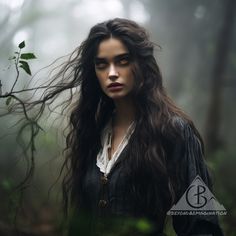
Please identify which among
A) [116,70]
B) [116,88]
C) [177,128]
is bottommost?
[177,128]

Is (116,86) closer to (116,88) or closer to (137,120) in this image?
(116,88)

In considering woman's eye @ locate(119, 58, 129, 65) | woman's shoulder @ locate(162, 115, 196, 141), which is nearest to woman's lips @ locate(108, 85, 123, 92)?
woman's eye @ locate(119, 58, 129, 65)

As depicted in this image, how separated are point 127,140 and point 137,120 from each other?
14 cm

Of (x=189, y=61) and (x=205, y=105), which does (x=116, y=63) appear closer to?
(x=205, y=105)

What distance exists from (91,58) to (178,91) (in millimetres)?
10151

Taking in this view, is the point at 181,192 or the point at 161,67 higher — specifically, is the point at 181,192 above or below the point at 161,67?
below

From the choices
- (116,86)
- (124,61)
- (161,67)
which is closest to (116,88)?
(116,86)

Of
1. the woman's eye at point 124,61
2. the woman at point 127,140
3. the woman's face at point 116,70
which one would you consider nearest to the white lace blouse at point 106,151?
the woman at point 127,140

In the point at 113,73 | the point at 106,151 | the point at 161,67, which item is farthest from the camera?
the point at 161,67

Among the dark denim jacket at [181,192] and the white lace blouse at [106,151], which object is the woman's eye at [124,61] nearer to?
the white lace blouse at [106,151]

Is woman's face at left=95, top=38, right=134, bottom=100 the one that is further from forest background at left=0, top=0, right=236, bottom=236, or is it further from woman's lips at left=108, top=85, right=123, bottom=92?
forest background at left=0, top=0, right=236, bottom=236

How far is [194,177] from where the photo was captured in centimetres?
242

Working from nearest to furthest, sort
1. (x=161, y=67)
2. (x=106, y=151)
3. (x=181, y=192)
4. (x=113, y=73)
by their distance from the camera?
(x=181, y=192)
(x=113, y=73)
(x=106, y=151)
(x=161, y=67)

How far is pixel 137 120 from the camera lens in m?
2.74
